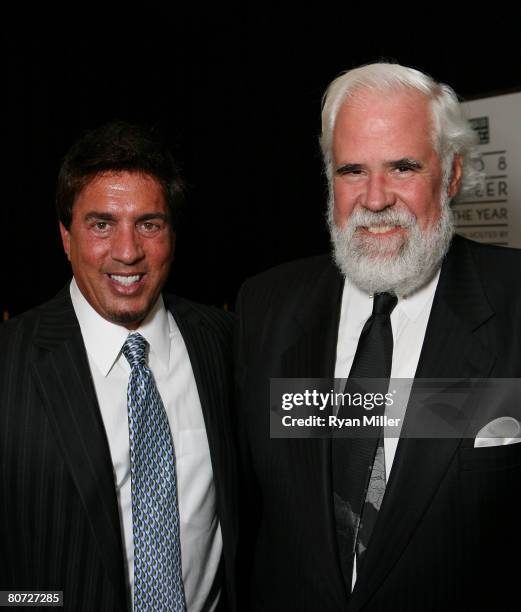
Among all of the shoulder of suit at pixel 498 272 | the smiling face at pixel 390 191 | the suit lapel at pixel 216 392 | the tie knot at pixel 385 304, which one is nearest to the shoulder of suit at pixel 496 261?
the shoulder of suit at pixel 498 272

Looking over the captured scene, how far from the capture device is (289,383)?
1675 mm

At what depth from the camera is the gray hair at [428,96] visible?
63.6 inches

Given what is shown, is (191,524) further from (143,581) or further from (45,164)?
(45,164)

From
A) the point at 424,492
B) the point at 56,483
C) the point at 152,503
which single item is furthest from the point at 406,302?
the point at 56,483

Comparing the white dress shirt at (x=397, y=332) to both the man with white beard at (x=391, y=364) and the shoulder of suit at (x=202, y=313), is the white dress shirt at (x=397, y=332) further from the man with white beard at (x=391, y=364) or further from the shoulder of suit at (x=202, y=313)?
the shoulder of suit at (x=202, y=313)

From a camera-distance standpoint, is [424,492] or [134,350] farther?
[134,350]

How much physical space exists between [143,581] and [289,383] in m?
0.57

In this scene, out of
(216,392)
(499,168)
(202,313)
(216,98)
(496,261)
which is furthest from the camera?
(216,98)

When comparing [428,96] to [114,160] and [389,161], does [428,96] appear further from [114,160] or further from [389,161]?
[114,160]

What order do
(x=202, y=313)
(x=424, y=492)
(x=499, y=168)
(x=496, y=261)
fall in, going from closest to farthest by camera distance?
(x=424, y=492), (x=496, y=261), (x=202, y=313), (x=499, y=168)

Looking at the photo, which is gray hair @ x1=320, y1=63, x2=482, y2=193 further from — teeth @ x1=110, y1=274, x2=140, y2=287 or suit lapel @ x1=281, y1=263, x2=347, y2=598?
teeth @ x1=110, y1=274, x2=140, y2=287

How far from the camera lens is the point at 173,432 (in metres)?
1.70

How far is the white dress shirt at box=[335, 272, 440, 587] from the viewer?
1.54 metres

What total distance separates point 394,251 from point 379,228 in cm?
6
